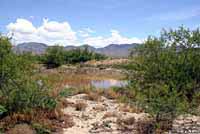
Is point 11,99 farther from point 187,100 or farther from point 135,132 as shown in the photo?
point 187,100

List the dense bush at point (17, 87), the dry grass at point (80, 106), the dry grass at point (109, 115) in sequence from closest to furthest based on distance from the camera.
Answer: the dense bush at point (17, 87) < the dry grass at point (109, 115) < the dry grass at point (80, 106)

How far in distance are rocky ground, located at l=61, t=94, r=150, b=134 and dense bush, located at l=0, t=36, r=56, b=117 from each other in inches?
68.3

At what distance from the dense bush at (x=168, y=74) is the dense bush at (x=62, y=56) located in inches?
1786

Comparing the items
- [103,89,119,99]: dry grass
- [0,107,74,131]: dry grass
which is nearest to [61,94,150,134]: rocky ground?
[0,107,74,131]: dry grass

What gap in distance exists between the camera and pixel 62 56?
61.7m

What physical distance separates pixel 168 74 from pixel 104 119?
3.82 m

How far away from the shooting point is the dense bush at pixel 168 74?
14508mm

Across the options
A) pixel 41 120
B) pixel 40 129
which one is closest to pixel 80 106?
pixel 41 120

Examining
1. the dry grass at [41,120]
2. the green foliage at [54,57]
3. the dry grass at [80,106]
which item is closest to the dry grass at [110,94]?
the dry grass at [80,106]

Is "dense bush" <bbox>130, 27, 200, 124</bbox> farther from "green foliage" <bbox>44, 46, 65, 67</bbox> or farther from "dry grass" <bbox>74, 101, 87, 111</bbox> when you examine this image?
"green foliage" <bbox>44, 46, 65, 67</bbox>

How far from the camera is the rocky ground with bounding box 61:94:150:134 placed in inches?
601

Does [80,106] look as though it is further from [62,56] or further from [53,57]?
[62,56]

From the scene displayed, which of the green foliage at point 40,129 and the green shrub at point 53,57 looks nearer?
the green foliage at point 40,129

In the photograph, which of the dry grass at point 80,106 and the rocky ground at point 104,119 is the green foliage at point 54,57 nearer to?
the rocky ground at point 104,119
